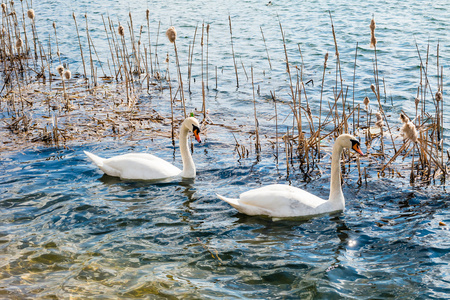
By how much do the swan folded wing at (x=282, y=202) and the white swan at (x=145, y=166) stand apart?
1776mm

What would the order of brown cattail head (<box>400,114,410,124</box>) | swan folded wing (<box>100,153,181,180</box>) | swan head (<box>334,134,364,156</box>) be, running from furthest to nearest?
swan folded wing (<box>100,153,181,180</box>) → brown cattail head (<box>400,114,410,124</box>) → swan head (<box>334,134,364,156</box>)

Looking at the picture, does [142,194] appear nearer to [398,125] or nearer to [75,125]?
[75,125]

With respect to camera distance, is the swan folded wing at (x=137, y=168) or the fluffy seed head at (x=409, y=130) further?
the swan folded wing at (x=137, y=168)

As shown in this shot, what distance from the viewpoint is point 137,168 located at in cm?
812

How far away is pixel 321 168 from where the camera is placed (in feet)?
28.5

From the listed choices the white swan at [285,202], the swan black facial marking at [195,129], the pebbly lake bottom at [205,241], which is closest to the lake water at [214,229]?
the pebbly lake bottom at [205,241]

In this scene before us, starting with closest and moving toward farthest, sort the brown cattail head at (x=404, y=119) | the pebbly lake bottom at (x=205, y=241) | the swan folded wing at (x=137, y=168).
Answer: the pebbly lake bottom at (x=205, y=241), the brown cattail head at (x=404, y=119), the swan folded wing at (x=137, y=168)

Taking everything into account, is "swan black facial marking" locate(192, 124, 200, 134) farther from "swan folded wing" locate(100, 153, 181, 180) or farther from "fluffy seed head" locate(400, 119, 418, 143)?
"fluffy seed head" locate(400, 119, 418, 143)

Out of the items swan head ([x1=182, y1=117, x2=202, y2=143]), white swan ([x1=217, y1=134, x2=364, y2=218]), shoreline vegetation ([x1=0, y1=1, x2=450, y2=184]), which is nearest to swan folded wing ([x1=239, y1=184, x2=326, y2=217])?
white swan ([x1=217, y1=134, x2=364, y2=218])

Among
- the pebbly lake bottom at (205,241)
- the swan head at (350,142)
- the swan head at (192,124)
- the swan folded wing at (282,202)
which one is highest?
the swan head at (192,124)

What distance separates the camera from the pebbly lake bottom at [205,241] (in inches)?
203

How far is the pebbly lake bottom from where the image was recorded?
5.16 m

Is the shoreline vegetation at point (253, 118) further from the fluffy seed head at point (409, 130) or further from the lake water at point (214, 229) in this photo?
the lake water at point (214, 229)

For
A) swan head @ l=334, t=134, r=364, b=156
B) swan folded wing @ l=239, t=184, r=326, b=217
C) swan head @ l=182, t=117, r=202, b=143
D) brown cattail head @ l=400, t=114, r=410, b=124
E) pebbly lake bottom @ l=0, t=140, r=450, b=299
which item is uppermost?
brown cattail head @ l=400, t=114, r=410, b=124
